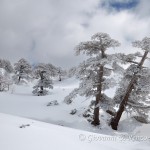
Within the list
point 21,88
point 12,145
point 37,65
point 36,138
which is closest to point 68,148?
point 36,138

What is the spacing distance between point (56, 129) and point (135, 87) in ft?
42.6

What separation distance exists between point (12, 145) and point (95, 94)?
13480 mm

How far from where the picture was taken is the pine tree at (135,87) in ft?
60.2

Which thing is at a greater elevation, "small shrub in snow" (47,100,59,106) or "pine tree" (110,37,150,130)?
"pine tree" (110,37,150,130)

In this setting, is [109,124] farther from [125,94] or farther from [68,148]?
[68,148]

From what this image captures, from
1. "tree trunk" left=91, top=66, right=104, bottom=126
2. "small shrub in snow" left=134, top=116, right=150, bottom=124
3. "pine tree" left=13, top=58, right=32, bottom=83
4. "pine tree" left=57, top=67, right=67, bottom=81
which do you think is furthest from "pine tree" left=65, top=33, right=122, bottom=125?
"pine tree" left=57, top=67, right=67, bottom=81

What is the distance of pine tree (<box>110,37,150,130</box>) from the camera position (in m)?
18.3

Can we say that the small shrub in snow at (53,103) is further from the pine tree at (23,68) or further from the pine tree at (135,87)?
the pine tree at (23,68)

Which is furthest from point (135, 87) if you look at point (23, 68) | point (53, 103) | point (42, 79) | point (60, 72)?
point (60, 72)

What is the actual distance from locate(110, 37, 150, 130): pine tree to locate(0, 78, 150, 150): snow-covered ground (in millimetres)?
2008

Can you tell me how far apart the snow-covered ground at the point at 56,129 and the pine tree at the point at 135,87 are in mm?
2008

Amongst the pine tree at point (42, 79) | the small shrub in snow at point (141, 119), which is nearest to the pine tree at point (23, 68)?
the pine tree at point (42, 79)

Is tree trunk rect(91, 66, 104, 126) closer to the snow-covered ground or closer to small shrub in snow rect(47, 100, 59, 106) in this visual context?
the snow-covered ground

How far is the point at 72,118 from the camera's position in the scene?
21.1 metres
